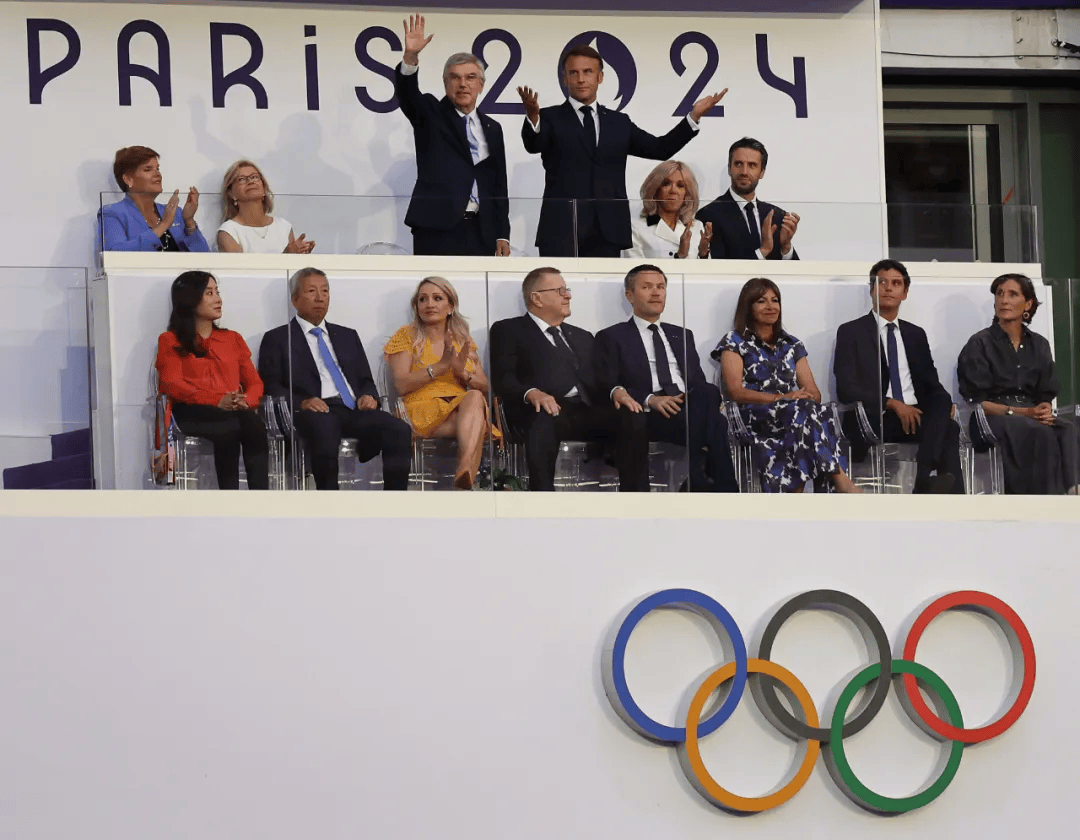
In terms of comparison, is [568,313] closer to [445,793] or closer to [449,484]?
[449,484]

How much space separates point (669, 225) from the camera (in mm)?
7789

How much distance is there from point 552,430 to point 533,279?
630mm

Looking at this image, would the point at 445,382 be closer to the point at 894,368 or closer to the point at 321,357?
the point at 321,357

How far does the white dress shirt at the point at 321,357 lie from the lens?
6816 millimetres

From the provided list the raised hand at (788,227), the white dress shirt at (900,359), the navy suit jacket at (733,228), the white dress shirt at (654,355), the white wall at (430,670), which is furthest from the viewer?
the raised hand at (788,227)

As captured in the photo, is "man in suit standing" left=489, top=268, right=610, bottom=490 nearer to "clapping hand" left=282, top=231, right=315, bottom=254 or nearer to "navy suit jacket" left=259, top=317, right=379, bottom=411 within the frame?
"navy suit jacket" left=259, top=317, right=379, bottom=411

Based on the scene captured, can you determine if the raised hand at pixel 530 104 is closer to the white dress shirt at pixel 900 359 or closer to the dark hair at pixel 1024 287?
the white dress shirt at pixel 900 359

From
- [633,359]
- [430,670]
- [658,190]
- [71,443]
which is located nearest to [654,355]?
[633,359]

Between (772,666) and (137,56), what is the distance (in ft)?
17.1

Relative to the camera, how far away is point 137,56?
9.79 m

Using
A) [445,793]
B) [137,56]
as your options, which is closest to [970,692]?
[445,793]

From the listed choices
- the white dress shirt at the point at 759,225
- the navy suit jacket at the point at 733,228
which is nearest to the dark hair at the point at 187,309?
the navy suit jacket at the point at 733,228

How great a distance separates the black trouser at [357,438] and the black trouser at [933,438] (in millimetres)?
1950

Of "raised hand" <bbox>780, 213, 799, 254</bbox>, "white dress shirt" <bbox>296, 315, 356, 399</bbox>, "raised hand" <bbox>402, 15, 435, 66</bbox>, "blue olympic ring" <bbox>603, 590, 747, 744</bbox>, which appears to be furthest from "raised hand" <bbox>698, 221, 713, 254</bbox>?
"white dress shirt" <bbox>296, 315, 356, 399</bbox>
